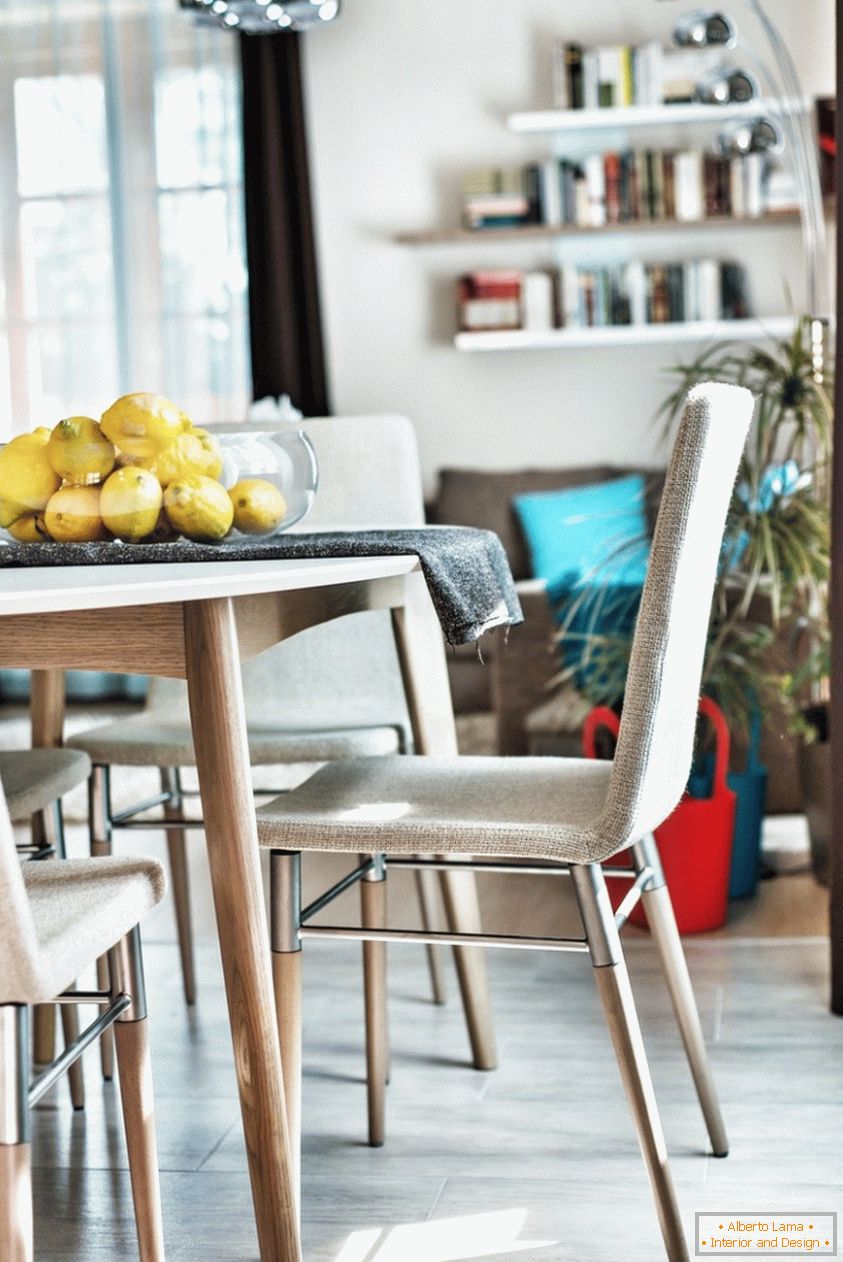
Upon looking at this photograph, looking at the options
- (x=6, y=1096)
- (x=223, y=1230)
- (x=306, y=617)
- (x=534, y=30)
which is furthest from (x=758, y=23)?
(x=6, y=1096)

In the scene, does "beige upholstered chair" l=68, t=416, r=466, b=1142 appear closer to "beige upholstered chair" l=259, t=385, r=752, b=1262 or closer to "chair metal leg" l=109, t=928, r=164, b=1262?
"beige upholstered chair" l=259, t=385, r=752, b=1262

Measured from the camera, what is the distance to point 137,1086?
1382 millimetres

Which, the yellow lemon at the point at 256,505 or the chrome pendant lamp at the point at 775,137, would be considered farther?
the chrome pendant lamp at the point at 775,137

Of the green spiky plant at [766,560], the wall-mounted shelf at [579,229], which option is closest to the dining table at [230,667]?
the green spiky plant at [766,560]

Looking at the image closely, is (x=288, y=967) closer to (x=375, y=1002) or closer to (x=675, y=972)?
(x=375, y=1002)

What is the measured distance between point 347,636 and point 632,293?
3.07 metres

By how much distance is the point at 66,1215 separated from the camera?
1774 millimetres

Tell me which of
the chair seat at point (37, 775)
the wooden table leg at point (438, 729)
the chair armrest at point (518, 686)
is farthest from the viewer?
the chair armrest at point (518, 686)

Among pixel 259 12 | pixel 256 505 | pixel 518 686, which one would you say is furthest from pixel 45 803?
pixel 259 12

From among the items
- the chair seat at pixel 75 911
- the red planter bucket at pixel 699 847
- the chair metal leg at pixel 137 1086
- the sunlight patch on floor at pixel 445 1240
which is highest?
the chair seat at pixel 75 911

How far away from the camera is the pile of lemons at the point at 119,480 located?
1.56 meters

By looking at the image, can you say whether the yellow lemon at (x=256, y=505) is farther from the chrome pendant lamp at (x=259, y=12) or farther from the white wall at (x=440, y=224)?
the white wall at (x=440, y=224)

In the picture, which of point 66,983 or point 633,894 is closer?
point 66,983

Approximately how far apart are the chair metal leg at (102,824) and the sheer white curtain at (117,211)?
3.49 metres
